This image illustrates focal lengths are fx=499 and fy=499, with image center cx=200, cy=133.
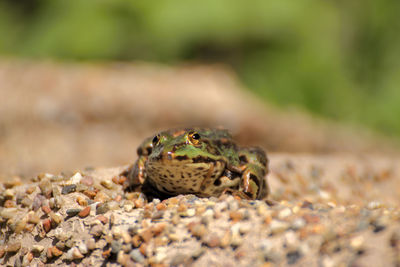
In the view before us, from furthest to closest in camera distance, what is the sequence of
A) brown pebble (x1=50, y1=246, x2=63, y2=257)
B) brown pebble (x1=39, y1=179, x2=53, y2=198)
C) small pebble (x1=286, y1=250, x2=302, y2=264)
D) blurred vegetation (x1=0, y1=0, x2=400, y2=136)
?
blurred vegetation (x1=0, y1=0, x2=400, y2=136) < brown pebble (x1=39, y1=179, x2=53, y2=198) < brown pebble (x1=50, y1=246, x2=63, y2=257) < small pebble (x1=286, y1=250, x2=302, y2=264)

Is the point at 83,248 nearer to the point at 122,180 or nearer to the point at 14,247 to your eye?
the point at 14,247

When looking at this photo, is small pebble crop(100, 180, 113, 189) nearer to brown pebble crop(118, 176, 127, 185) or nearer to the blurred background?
brown pebble crop(118, 176, 127, 185)

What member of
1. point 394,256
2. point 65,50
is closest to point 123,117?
point 65,50

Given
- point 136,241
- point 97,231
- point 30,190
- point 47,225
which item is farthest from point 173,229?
point 30,190

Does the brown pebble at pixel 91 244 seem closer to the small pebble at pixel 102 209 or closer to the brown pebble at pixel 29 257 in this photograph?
the small pebble at pixel 102 209

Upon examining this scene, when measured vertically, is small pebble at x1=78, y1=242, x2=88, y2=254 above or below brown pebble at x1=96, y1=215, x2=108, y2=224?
below

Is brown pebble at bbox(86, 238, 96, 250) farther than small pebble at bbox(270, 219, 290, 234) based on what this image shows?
Yes

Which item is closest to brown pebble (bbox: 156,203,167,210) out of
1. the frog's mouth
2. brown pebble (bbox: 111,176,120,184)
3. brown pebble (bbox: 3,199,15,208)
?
the frog's mouth
